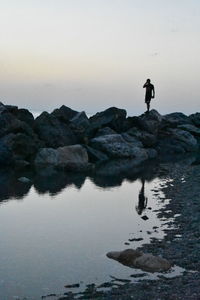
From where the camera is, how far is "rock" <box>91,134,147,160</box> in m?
43.9

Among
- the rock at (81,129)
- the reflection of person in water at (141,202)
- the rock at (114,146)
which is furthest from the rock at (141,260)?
the rock at (81,129)

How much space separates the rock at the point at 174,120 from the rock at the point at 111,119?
22.3 feet

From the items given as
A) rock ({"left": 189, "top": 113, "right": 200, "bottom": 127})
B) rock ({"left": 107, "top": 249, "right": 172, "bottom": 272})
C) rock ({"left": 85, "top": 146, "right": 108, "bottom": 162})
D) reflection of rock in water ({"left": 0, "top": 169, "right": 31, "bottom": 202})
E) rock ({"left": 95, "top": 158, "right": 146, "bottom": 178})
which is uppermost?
rock ({"left": 189, "top": 113, "right": 200, "bottom": 127})

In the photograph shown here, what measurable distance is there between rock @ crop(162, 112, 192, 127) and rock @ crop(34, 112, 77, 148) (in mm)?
15957

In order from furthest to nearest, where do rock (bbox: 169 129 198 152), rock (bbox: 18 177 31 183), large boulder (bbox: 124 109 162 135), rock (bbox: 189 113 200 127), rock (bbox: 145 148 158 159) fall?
rock (bbox: 189 113 200 127) → rock (bbox: 169 129 198 152) → large boulder (bbox: 124 109 162 135) → rock (bbox: 145 148 158 159) → rock (bbox: 18 177 31 183)

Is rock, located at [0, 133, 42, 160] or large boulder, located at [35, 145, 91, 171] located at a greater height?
rock, located at [0, 133, 42, 160]

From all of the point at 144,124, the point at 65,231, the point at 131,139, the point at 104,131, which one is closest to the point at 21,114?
the point at 104,131

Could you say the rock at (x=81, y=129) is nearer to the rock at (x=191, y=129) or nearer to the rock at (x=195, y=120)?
the rock at (x=191, y=129)

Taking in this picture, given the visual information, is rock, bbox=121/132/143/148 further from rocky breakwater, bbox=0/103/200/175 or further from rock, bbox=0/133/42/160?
rock, bbox=0/133/42/160

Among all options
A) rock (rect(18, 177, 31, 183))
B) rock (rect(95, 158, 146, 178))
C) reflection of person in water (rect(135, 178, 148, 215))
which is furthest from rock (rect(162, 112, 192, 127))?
reflection of person in water (rect(135, 178, 148, 215))

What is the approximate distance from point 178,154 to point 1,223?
3685 centimetres

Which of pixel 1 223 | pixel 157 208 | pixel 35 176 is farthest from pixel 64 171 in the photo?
pixel 1 223

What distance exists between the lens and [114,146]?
44.1m

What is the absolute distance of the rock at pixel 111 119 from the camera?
50156 millimetres
